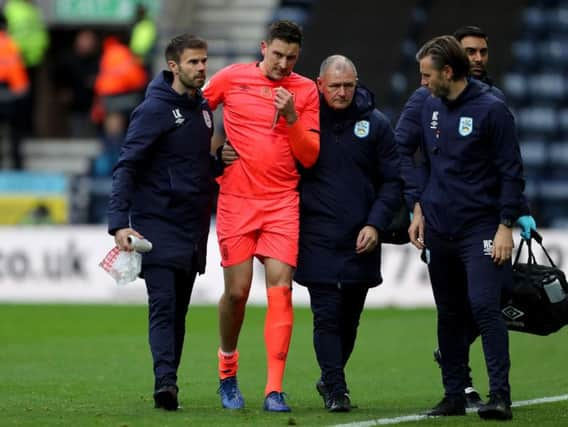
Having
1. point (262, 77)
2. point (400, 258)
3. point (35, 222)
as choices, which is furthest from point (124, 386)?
point (35, 222)

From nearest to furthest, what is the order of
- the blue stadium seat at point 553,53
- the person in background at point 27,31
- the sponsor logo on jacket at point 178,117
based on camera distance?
1. the sponsor logo on jacket at point 178,117
2. the blue stadium seat at point 553,53
3. the person in background at point 27,31

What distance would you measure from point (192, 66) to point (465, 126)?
1567mm

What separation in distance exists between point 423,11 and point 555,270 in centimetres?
1606

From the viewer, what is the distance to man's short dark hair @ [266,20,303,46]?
8852mm

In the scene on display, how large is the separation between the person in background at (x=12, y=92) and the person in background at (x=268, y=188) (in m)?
16.7

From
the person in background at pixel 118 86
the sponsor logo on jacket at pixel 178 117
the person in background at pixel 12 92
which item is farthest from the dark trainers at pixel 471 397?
the person in background at pixel 12 92

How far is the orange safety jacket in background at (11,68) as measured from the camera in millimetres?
25484

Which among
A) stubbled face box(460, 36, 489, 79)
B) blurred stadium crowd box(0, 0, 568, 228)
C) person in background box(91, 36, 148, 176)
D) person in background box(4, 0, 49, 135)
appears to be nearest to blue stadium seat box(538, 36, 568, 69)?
blurred stadium crowd box(0, 0, 568, 228)

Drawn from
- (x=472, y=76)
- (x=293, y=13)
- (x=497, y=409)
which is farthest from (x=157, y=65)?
(x=497, y=409)

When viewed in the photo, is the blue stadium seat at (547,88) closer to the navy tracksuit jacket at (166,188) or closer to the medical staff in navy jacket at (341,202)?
the medical staff in navy jacket at (341,202)

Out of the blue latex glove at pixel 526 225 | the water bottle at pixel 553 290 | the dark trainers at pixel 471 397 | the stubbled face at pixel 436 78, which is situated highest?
the stubbled face at pixel 436 78

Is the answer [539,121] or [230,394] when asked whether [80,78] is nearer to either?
[539,121]

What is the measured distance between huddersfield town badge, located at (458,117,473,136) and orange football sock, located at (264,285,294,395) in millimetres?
1316

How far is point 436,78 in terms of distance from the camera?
850 cm
